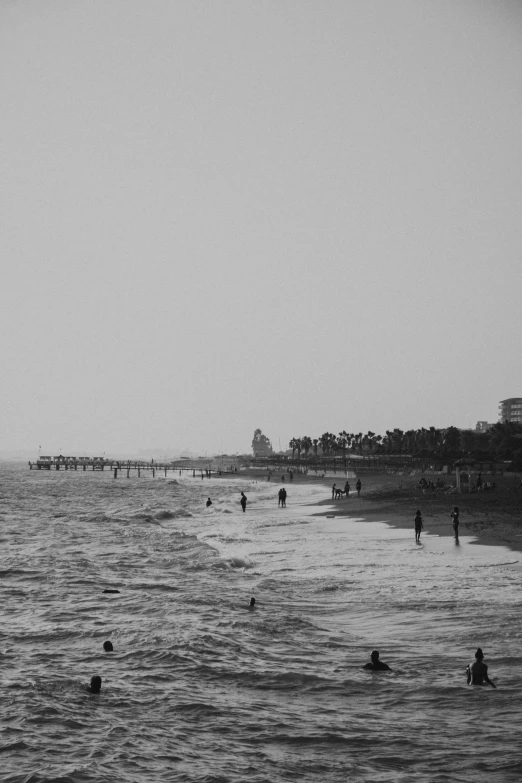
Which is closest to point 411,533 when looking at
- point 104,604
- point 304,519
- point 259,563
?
point 259,563

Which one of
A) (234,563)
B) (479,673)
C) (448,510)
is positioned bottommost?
(234,563)

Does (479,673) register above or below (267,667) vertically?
above

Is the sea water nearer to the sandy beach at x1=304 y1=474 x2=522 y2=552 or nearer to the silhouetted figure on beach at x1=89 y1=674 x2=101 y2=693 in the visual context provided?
the silhouetted figure on beach at x1=89 y1=674 x2=101 y2=693

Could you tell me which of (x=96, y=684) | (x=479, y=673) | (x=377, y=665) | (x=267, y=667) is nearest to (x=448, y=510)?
(x=267, y=667)

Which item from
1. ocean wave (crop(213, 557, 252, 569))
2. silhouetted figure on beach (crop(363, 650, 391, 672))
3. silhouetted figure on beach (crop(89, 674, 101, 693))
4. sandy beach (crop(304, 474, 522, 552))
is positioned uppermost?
sandy beach (crop(304, 474, 522, 552))

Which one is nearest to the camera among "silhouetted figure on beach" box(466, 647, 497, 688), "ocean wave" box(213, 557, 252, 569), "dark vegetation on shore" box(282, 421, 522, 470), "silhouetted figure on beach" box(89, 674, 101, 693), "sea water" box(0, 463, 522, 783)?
"sea water" box(0, 463, 522, 783)

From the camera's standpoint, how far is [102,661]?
16.8 m

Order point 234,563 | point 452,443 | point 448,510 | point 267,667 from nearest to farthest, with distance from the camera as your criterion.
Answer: point 267,667, point 234,563, point 448,510, point 452,443

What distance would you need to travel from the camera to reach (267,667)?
1575cm

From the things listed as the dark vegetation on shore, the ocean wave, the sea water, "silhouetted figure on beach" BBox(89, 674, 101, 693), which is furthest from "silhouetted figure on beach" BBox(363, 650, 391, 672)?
the dark vegetation on shore

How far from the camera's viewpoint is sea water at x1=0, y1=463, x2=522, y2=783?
1118cm

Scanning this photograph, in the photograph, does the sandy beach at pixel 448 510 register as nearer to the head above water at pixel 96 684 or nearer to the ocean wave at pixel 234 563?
the ocean wave at pixel 234 563

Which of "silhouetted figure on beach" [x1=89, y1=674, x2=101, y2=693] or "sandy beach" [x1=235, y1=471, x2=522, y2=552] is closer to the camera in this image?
"silhouetted figure on beach" [x1=89, y1=674, x2=101, y2=693]

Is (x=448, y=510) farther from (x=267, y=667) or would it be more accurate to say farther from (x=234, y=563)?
(x=267, y=667)
